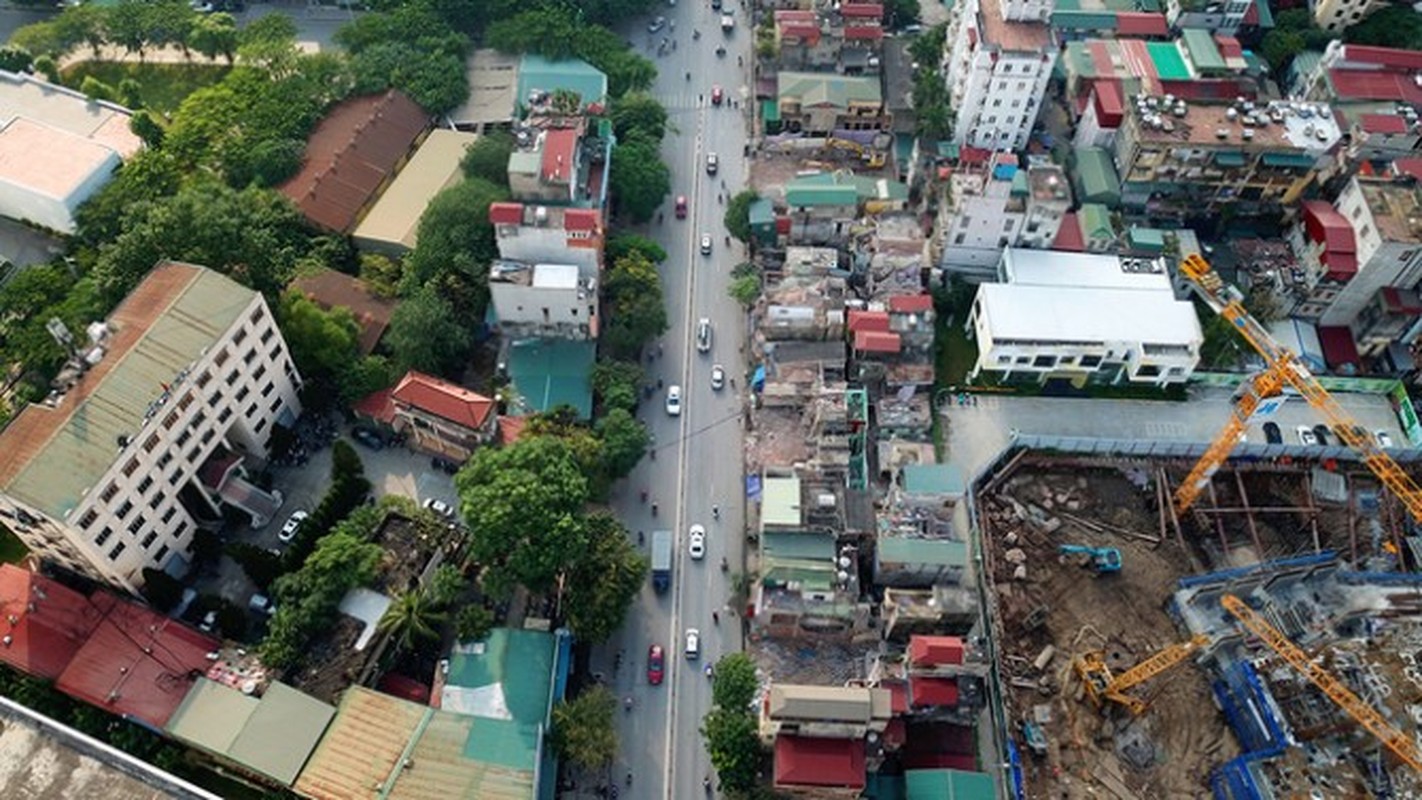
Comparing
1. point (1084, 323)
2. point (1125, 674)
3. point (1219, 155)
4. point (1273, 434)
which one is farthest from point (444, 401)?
point (1219, 155)

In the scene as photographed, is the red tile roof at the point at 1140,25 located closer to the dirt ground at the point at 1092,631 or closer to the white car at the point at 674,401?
the dirt ground at the point at 1092,631

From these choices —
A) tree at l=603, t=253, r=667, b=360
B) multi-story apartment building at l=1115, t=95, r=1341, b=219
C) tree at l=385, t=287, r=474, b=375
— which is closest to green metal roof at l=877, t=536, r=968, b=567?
tree at l=603, t=253, r=667, b=360

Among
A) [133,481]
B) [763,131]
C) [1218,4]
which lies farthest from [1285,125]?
[133,481]

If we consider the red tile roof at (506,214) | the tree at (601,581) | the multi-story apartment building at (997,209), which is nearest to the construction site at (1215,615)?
the multi-story apartment building at (997,209)

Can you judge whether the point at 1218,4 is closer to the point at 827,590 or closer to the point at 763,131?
the point at 763,131

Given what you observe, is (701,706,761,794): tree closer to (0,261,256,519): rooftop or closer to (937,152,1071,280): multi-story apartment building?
(0,261,256,519): rooftop
